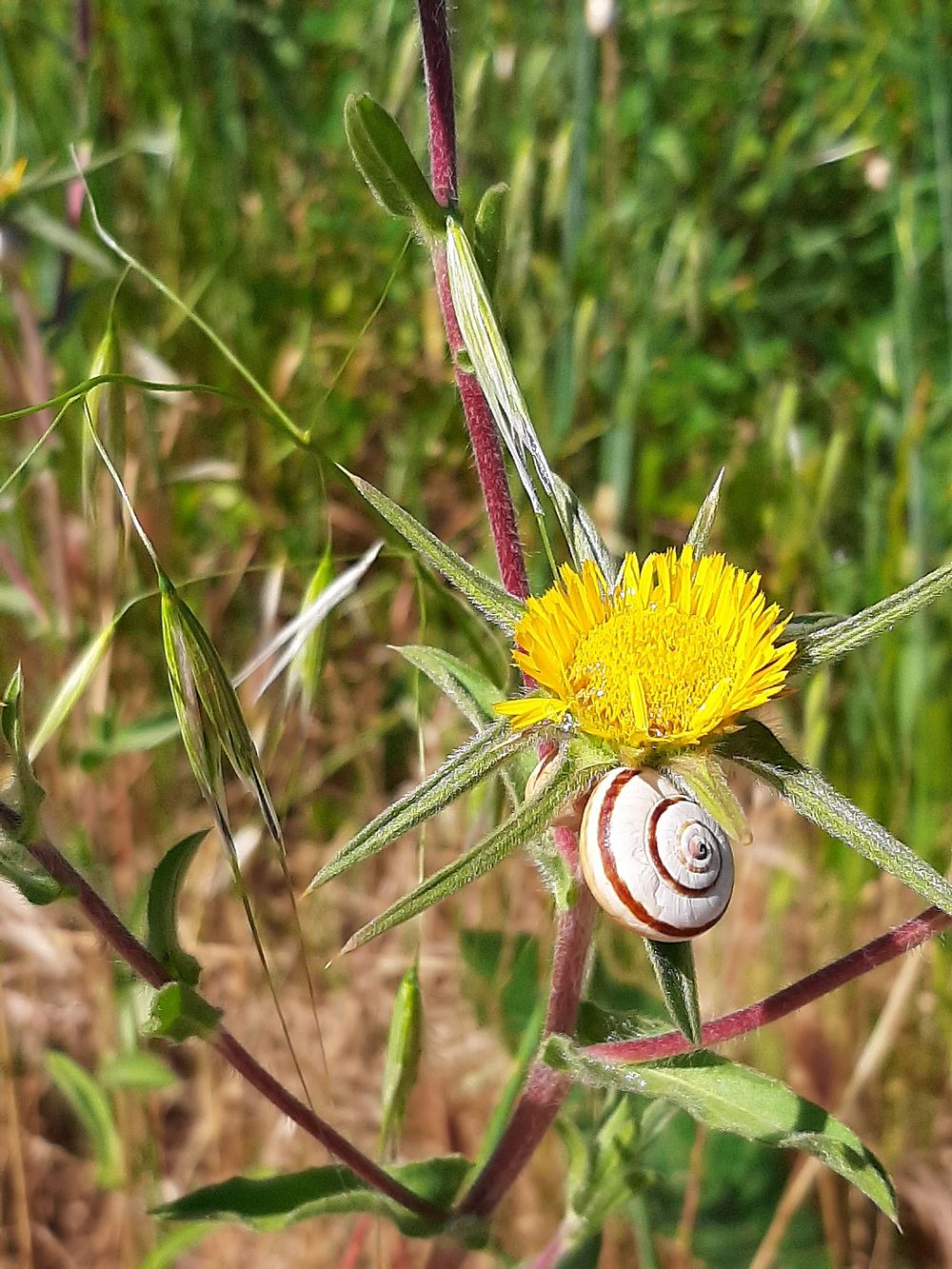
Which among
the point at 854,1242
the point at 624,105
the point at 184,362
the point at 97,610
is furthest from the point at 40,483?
the point at 854,1242

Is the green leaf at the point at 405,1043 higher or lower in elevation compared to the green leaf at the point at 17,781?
lower

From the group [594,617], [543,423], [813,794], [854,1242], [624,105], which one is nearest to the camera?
[813,794]

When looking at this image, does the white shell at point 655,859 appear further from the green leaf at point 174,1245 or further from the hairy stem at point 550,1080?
the green leaf at point 174,1245

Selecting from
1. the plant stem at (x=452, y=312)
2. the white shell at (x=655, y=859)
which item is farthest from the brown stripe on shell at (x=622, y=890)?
the plant stem at (x=452, y=312)

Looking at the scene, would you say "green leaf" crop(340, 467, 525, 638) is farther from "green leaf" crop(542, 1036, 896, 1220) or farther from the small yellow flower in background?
the small yellow flower in background

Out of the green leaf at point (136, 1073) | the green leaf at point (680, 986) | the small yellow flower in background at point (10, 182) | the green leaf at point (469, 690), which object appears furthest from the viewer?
the small yellow flower in background at point (10, 182)

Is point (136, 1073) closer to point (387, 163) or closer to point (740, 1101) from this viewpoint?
point (740, 1101)

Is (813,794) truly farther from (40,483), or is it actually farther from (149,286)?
(149,286)
